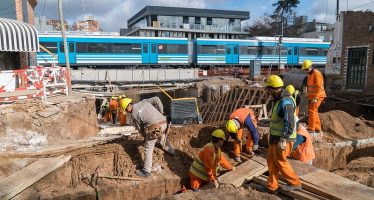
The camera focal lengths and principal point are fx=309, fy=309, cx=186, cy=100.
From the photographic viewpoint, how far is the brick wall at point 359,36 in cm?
1395

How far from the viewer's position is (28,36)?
40.2ft

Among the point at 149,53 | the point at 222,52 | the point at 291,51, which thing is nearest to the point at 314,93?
the point at 149,53

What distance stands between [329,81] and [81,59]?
56.7 ft

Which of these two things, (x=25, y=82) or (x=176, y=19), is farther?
(x=176, y=19)

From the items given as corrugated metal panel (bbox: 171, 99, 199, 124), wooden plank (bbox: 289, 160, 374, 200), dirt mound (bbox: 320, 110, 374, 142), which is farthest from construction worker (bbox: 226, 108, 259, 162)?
corrugated metal panel (bbox: 171, 99, 199, 124)

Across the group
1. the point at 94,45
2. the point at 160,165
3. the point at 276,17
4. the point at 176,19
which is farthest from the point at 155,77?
the point at 276,17

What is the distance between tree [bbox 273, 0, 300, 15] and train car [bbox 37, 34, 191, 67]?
109 ft

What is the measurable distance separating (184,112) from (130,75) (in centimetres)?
910

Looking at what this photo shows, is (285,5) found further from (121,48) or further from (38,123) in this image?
(38,123)

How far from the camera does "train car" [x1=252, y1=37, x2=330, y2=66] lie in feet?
99.2

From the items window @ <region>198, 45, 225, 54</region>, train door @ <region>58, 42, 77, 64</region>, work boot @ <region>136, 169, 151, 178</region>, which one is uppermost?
window @ <region>198, 45, 225, 54</region>

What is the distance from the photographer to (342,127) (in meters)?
8.62

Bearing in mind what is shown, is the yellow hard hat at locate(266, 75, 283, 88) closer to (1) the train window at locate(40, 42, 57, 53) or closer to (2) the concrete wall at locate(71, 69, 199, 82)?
(2) the concrete wall at locate(71, 69, 199, 82)

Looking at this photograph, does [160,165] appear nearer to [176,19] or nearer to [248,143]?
[248,143]
